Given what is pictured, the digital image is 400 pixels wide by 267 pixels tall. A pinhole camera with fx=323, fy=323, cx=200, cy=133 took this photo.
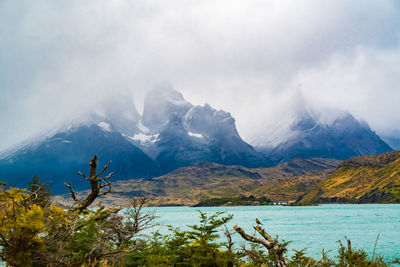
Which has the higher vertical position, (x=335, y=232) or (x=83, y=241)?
(x=83, y=241)

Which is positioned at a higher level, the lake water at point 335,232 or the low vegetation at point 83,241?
the low vegetation at point 83,241

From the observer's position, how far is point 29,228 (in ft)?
28.5

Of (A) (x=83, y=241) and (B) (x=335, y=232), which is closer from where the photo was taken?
(A) (x=83, y=241)

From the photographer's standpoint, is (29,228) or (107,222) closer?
(29,228)

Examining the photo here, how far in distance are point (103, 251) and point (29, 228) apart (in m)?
6.01

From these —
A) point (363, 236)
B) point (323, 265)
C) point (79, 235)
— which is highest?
point (79, 235)

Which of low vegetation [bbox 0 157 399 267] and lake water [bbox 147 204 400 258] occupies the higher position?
low vegetation [bbox 0 157 399 267]

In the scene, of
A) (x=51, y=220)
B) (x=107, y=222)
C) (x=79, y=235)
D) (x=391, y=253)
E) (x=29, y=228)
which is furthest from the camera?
(x=391, y=253)

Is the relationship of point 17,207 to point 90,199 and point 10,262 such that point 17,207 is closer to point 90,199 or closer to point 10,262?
point 10,262

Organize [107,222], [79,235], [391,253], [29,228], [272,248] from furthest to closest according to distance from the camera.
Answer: [391,253]
[107,222]
[79,235]
[272,248]
[29,228]

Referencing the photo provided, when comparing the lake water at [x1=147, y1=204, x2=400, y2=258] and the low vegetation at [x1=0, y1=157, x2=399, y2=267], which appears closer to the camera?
the low vegetation at [x1=0, y1=157, x2=399, y2=267]

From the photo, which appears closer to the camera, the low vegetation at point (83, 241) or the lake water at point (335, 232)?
the low vegetation at point (83, 241)

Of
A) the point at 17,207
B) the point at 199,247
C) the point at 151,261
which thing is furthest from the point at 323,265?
the point at 17,207

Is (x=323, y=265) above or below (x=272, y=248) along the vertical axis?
below
